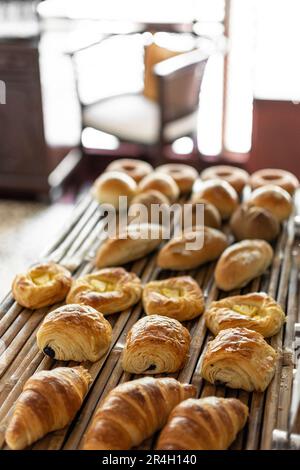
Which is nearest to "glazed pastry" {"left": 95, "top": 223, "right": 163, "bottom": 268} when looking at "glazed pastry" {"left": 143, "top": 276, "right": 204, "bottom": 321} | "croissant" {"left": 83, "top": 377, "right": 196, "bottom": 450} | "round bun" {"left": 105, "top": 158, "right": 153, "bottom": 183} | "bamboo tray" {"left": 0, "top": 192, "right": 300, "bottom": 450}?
"bamboo tray" {"left": 0, "top": 192, "right": 300, "bottom": 450}

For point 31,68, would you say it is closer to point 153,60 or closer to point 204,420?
point 153,60

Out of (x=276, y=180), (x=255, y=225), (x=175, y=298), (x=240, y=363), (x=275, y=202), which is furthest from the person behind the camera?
(x=276, y=180)

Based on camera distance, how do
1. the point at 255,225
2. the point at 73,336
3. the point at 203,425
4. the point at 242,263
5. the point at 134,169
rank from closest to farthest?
1. the point at 203,425
2. the point at 73,336
3. the point at 242,263
4. the point at 255,225
5. the point at 134,169

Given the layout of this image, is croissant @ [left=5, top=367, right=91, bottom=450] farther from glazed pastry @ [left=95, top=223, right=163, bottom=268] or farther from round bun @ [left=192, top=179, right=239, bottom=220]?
round bun @ [left=192, top=179, right=239, bottom=220]

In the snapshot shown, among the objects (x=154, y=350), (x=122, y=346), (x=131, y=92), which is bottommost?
(x=122, y=346)

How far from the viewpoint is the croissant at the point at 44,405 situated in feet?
6.69

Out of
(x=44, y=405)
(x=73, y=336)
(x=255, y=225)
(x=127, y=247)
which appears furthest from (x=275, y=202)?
(x=44, y=405)

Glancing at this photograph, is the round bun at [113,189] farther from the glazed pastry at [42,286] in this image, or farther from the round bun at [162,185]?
the glazed pastry at [42,286]

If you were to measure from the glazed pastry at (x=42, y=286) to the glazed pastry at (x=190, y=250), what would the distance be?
454mm

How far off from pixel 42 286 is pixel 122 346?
1.51ft

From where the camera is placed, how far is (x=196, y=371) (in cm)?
239

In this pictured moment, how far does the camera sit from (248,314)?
262cm

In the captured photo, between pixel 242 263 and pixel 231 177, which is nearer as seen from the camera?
pixel 242 263

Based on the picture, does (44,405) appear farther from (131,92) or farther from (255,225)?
(131,92)
